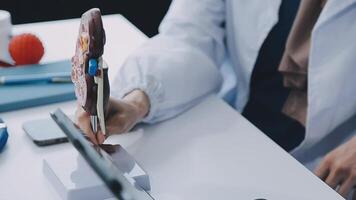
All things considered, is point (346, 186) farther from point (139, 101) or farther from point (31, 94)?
point (31, 94)

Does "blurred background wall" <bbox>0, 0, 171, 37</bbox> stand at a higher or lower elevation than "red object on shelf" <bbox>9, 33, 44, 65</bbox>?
lower

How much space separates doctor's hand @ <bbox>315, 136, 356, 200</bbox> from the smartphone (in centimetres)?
38

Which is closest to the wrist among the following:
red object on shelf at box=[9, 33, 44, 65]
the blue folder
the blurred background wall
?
the blue folder

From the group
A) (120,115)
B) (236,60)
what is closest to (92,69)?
(120,115)

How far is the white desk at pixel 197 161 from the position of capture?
2.52 feet

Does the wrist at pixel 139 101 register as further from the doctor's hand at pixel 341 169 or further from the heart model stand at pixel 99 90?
the doctor's hand at pixel 341 169

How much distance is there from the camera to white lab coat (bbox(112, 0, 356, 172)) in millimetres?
984

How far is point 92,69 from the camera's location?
2.35 feet

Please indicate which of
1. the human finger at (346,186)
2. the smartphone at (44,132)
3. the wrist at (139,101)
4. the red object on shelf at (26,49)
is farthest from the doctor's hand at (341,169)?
the red object on shelf at (26,49)

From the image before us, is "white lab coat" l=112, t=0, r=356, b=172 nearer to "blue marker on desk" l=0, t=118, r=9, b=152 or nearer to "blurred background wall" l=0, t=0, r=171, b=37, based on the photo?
"blue marker on desk" l=0, t=118, r=9, b=152

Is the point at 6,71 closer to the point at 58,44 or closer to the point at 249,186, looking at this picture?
the point at 58,44

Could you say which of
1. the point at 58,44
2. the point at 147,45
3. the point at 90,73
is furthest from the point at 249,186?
the point at 58,44

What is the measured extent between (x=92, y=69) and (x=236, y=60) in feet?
1.82

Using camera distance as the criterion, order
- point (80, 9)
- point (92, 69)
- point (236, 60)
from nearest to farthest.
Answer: point (92, 69) → point (236, 60) → point (80, 9)
